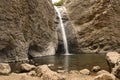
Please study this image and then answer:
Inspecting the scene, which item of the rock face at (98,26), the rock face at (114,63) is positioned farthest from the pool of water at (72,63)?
the rock face at (98,26)

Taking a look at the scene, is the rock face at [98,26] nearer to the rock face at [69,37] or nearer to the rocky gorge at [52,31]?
the rocky gorge at [52,31]

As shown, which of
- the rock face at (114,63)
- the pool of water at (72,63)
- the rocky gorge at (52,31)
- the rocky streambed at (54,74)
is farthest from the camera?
the rocky gorge at (52,31)

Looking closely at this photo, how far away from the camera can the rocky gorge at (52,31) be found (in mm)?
30859

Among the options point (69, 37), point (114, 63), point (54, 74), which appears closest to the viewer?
point (54, 74)

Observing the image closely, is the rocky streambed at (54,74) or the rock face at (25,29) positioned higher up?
the rock face at (25,29)

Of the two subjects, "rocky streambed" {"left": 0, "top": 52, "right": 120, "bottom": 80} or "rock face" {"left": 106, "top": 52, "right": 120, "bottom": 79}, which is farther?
"rock face" {"left": 106, "top": 52, "right": 120, "bottom": 79}

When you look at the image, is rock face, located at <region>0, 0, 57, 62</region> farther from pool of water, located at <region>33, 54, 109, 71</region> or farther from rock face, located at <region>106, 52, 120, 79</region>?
rock face, located at <region>106, 52, 120, 79</region>

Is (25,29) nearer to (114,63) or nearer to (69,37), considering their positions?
(69,37)

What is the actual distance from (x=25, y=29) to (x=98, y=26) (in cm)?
1379

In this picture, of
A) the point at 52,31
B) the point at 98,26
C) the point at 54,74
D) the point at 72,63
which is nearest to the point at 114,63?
the point at 54,74

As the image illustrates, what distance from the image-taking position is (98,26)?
148 feet

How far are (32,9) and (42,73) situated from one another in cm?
1772

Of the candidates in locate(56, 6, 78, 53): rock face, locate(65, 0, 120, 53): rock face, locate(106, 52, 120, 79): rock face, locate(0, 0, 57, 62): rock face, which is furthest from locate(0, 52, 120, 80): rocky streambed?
locate(65, 0, 120, 53): rock face

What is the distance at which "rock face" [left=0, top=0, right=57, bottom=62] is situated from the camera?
31.1 meters
